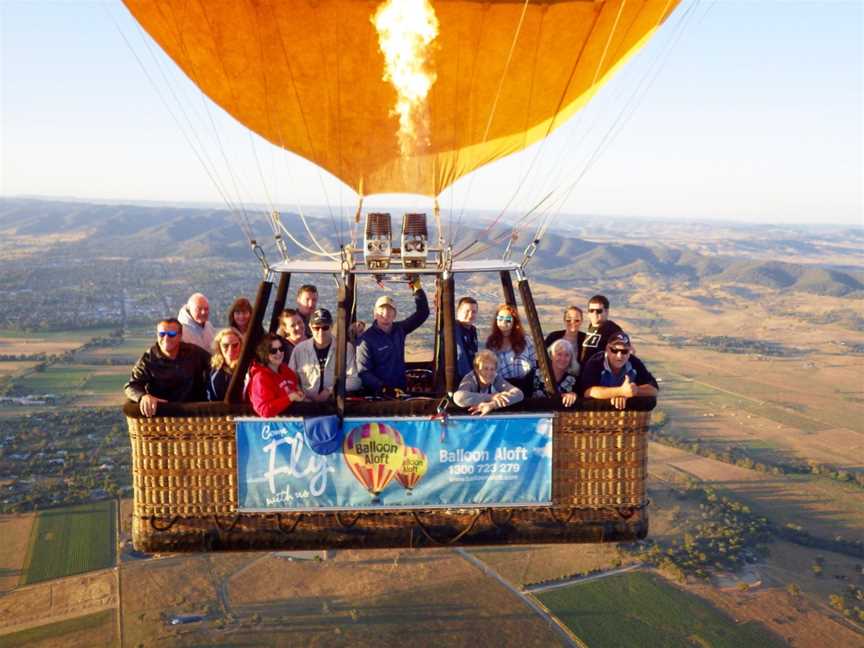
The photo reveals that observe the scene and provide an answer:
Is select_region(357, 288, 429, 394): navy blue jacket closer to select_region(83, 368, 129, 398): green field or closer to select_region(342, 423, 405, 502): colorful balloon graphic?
select_region(342, 423, 405, 502): colorful balloon graphic

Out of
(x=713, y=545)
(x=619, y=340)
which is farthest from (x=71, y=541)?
(x=619, y=340)

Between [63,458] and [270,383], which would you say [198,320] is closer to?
[270,383]

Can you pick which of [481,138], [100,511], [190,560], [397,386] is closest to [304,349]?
[397,386]

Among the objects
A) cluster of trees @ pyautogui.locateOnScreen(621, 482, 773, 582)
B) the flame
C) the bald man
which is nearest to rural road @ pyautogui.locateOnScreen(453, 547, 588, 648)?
cluster of trees @ pyautogui.locateOnScreen(621, 482, 773, 582)

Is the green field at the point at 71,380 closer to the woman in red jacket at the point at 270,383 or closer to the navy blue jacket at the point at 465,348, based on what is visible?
the navy blue jacket at the point at 465,348

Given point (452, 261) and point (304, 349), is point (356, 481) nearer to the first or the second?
point (304, 349)

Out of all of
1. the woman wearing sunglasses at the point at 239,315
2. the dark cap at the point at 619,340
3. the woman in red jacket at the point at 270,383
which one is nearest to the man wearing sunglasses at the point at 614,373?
the dark cap at the point at 619,340
